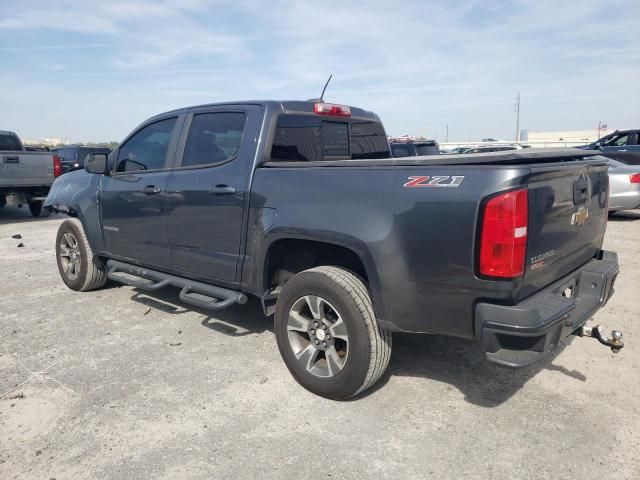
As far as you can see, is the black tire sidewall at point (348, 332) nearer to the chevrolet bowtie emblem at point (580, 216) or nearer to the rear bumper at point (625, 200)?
the chevrolet bowtie emblem at point (580, 216)

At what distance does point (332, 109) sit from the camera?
13.9 ft

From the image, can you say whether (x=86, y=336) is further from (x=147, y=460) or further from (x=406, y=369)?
(x=406, y=369)

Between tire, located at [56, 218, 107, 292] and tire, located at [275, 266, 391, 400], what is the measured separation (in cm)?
301

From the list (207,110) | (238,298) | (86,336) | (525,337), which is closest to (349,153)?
(207,110)

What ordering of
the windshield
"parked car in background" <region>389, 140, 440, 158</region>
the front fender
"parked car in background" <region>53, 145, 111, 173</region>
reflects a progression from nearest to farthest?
the front fender → "parked car in background" <region>389, 140, 440, 158</region> → the windshield → "parked car in background" <region>53, 145, 111, 173</region>

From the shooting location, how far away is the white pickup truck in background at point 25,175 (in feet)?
34.5

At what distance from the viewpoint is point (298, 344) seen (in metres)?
3.40

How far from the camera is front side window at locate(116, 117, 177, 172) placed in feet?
14.6

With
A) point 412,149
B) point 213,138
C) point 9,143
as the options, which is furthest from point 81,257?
point 412,149

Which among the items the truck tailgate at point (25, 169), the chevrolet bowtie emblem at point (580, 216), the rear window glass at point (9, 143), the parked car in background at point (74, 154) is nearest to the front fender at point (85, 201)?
the chevrolet bowtie emblem at point (580, 216)

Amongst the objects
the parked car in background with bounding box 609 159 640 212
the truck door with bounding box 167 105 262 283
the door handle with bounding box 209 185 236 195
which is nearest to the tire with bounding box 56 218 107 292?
the truck door with bounding box 167 105 262 283

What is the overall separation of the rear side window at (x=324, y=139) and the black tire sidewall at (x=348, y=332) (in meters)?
1.07

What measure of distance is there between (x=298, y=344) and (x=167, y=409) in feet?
3.01

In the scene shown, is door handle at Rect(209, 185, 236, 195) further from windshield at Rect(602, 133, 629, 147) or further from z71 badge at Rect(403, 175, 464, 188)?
windshield at Rect(602, 133, 629, 147)
